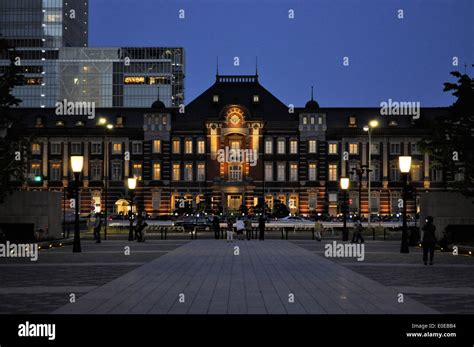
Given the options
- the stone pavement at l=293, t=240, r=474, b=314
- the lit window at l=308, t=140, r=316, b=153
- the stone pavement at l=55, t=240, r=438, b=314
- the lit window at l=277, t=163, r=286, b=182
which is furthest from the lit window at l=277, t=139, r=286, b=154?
the stone pavement at l=55, t=240, r=438, b=314

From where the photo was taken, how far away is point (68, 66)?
16900 centimetres

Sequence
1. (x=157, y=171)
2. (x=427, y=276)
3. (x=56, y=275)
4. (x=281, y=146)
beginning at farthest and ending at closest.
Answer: (x=157, y=171) → (x=281, y=146) → (x=427, y=276) → (x=56, y=275)

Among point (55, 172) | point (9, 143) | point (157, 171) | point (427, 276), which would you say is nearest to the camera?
point (427, 276)

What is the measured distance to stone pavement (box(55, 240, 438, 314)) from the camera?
15547 millimetres

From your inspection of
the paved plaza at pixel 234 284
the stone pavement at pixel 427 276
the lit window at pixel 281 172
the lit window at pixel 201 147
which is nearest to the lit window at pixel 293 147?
the lit window at pixel 281 172

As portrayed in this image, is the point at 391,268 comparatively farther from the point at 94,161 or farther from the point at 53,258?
the point at 94,161

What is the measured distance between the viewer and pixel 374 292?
18.5 metres

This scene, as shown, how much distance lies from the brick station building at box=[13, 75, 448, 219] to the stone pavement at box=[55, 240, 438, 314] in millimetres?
72858

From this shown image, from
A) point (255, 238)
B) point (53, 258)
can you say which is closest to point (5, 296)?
point (53, 258)

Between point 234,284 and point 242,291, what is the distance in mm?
1685

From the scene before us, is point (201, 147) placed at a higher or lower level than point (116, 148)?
higher

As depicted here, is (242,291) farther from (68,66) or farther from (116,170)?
(68,66)

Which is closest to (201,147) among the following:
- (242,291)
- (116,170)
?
(116,170)
